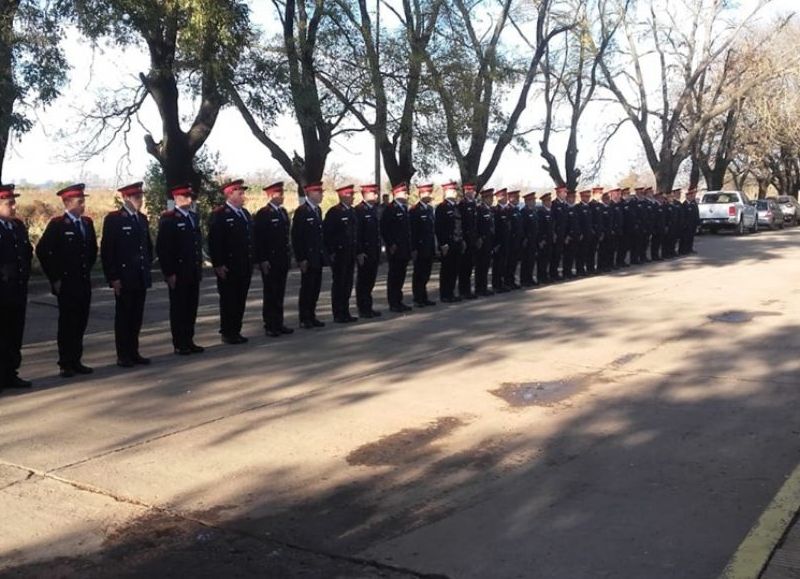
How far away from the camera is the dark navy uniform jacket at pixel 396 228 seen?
12.9 metres

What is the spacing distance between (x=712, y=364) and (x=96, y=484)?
6.18 m

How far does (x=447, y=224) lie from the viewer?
13.9m

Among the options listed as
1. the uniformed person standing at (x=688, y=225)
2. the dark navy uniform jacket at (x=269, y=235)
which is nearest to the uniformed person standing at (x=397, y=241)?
the dark navy uniform jacket at (x=269, y=235)

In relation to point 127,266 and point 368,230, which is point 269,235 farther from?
point 127,266

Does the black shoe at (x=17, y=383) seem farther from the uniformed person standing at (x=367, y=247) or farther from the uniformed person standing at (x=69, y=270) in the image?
the uniformed person standing at (x=367, y=247)

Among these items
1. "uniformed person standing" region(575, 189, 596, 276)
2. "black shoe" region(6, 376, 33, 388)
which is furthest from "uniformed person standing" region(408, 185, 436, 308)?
"black shoe" region(6, 376, 33, 388)

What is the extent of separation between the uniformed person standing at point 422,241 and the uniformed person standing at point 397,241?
470 mm

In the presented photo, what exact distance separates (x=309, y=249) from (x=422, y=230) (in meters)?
2.69

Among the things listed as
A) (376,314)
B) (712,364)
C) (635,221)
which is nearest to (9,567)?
(712,364)

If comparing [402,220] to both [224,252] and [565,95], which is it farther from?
[565,95]

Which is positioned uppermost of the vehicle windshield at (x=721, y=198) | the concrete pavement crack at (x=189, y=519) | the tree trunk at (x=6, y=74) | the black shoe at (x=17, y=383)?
the tree trunk at (x=6, y=74)

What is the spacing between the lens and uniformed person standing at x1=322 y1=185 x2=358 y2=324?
11.8 metres

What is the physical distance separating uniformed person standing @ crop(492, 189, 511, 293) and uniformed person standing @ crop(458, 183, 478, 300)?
740 millimetres

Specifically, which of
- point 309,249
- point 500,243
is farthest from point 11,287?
point 500,243
